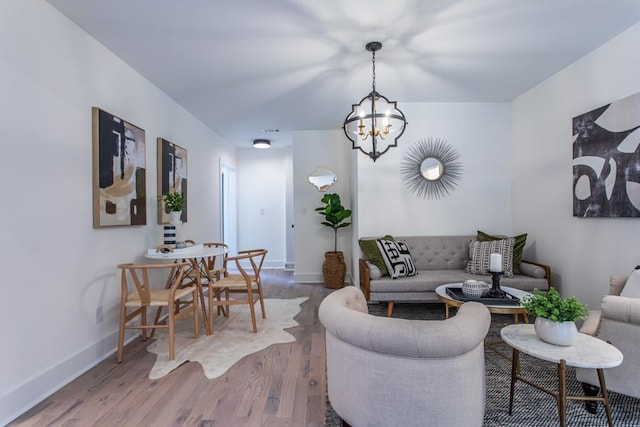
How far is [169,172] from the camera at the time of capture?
12.0ft

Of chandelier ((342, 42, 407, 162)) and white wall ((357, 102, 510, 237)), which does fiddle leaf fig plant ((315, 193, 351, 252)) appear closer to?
white wall ((357, 102, 510, 237))

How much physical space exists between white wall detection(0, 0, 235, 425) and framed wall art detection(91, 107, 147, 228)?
7 centimetres

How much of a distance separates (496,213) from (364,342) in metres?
3.67

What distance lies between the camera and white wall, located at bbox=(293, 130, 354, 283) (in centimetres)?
537

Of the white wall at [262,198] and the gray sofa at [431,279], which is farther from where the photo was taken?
the white wall at [262,198]

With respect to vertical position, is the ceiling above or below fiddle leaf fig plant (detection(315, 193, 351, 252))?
above

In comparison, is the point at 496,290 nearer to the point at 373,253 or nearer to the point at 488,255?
the point at 488,255

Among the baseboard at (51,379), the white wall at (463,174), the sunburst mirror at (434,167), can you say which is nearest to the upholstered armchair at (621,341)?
the white wall at (463,174)

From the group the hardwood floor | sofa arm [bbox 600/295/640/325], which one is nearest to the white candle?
sofa arm [bbox 600/295/640/325]

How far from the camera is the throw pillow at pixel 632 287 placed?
2.00m

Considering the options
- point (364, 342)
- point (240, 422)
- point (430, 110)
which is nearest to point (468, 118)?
point (430, 110)

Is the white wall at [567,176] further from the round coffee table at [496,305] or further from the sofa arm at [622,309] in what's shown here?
the sofa arm at [622,309]

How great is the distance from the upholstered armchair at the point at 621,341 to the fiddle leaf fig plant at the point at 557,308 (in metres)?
0.26

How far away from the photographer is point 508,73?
3328mm
